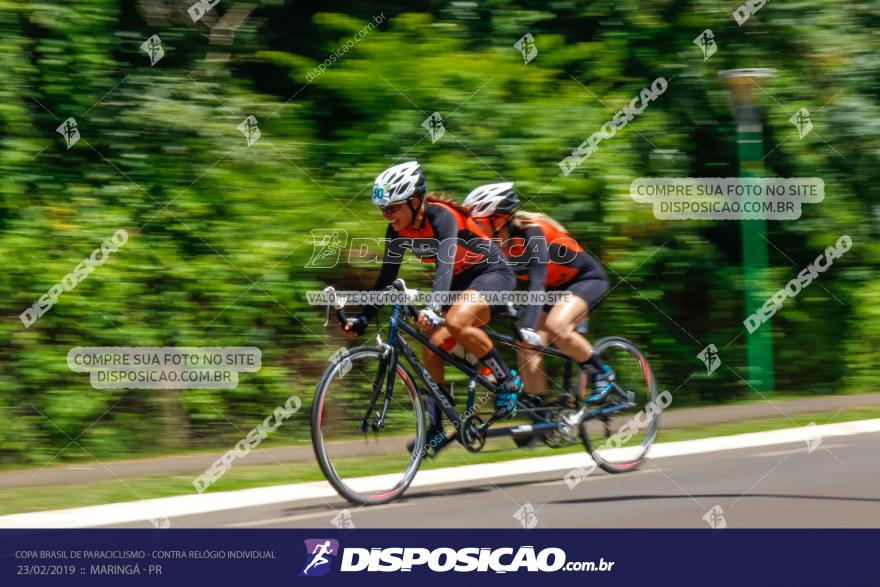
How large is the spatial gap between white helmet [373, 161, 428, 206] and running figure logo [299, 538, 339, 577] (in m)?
2.12

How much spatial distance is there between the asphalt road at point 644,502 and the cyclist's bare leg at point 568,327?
33.3 inches

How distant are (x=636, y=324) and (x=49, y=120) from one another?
18.1 ft

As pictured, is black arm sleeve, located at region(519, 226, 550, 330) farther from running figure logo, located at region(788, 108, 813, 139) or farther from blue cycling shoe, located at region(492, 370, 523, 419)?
running figure logo, located at region(788, 108, 813, 139)

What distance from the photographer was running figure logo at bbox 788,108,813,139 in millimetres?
11711

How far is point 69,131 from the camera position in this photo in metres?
9.84

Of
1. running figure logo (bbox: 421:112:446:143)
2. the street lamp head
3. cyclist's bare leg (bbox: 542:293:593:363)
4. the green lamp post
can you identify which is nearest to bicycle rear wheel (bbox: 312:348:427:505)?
cyclist's bare leg (bbox: 542:293:593:363)

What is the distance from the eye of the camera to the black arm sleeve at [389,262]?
727 cm

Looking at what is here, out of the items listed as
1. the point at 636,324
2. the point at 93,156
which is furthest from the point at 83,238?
the point at 636,324

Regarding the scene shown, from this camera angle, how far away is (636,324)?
1107 centimetres

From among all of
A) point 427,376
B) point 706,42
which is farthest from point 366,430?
point 706,42

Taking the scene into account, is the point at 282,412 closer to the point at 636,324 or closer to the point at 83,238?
the point at 83,238

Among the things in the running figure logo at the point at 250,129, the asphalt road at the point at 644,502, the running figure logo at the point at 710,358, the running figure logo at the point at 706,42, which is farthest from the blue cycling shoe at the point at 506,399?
the running figure logo at the point at 706,42

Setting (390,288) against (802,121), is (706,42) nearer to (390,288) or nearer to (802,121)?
(802,121)

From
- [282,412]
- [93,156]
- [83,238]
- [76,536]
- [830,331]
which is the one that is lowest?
[76,536]
